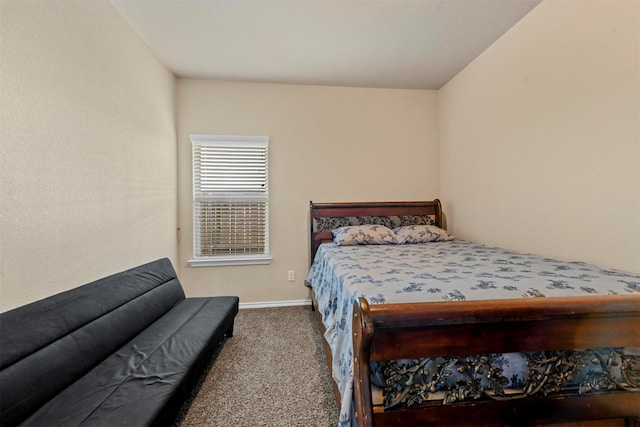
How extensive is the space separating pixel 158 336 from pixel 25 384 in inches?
25.9

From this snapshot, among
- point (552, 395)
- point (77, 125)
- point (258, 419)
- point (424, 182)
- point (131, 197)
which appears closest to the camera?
point (552, 395)

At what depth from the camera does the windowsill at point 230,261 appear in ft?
10.00

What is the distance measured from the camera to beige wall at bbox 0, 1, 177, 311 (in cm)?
122

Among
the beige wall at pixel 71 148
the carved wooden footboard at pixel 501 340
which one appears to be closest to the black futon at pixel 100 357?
the beige wall at pixel 71 148

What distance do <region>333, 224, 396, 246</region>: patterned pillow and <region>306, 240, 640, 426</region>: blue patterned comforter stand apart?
26.1 inches

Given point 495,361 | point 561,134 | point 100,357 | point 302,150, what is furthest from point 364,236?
point 100,357

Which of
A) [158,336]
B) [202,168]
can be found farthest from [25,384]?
[202,168]

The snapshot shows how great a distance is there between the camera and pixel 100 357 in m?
1.40

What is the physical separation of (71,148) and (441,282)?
218cm

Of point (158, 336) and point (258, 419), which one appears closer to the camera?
point (258, 419)

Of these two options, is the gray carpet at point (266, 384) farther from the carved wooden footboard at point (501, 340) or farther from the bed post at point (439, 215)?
the bed post at point (439, 215)

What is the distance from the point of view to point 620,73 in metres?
1.53

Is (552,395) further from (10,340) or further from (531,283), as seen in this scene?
(10,340)

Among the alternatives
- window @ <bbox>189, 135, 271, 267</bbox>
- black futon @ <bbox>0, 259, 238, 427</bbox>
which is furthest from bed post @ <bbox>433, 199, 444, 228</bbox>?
black futon @ <bbox>0, 259, 238, 427</bbox>
